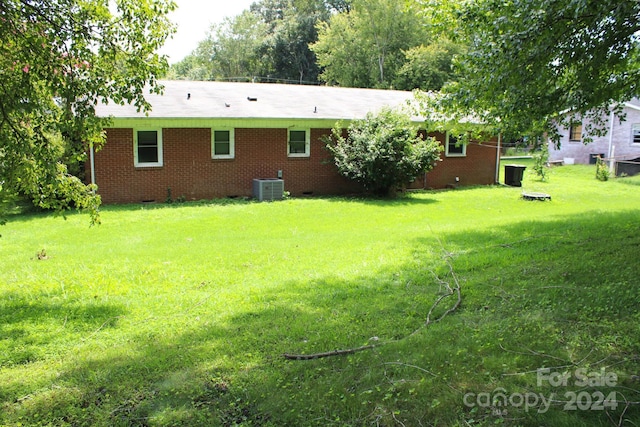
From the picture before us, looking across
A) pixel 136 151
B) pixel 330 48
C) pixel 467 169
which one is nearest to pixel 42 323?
pixel 136 151

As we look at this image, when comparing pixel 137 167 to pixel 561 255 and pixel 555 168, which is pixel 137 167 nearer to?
pixel 561 255

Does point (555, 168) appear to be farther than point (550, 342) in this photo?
Yes

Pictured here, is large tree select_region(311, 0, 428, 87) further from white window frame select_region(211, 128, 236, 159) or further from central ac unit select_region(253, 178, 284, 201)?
central ac unit select_region(253, 178, 284, 201)

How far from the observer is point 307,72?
200 ft

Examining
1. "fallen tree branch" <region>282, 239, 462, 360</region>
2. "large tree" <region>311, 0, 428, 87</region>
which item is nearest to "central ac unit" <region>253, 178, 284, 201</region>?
"fallen tree branch" <region>282, 239, 462, 360</region>

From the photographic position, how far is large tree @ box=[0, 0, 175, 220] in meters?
5.33

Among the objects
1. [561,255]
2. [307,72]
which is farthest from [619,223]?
[307,72]

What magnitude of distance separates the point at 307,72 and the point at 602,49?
56448mm

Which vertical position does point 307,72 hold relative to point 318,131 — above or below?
above

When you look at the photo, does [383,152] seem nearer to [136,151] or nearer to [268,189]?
[268,189]

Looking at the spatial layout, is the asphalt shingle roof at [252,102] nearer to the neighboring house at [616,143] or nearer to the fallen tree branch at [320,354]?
the fallen tree branch at [320,354]

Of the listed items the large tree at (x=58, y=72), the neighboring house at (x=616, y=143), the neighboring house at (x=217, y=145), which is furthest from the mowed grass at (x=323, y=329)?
the neighboring house at (x=616, y=143)

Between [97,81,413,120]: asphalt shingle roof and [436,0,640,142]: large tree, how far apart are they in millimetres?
10180

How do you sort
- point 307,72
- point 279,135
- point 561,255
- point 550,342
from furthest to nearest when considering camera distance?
point 307,72
point 279,135
point 561,255
point 550,342
